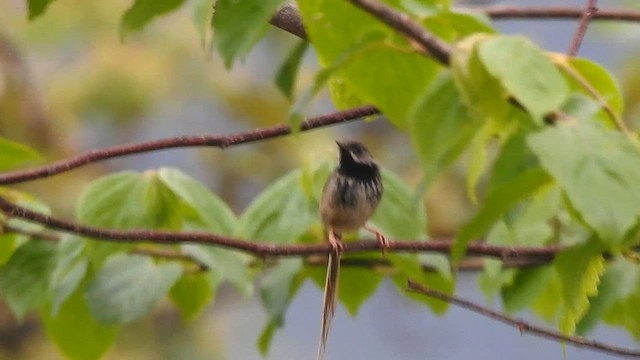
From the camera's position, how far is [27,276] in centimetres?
105

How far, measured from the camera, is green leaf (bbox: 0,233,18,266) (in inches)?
40.9

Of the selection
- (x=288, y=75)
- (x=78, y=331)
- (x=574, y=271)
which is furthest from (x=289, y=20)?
(x=78, y=331)

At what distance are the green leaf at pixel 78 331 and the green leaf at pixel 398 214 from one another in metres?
0.32

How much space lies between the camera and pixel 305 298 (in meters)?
3.22

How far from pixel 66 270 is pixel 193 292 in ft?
0.65

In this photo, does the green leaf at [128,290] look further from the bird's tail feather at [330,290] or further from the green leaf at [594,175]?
the green leaf at [594,175]

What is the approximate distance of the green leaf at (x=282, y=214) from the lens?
41.3 inches

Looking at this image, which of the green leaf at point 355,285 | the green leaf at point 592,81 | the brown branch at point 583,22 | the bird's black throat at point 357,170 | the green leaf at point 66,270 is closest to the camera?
the green leaf at point 592,81

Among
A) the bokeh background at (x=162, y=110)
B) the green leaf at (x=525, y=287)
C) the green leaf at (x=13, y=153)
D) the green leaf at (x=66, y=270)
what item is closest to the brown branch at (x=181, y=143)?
the green leaf at (x=13, y=153)

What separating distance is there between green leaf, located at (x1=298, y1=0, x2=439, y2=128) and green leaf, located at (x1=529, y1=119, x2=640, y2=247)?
115 mm

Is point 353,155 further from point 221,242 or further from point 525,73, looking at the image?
point 525,73

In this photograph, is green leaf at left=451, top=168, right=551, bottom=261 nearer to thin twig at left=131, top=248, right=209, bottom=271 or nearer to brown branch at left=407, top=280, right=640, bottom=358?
brown branch at left=407, top=280, right=640, bottom=358

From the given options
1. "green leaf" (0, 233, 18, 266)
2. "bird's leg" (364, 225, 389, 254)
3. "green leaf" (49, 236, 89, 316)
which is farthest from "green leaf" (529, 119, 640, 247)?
"green leaf" (0, 233, 18, 266)

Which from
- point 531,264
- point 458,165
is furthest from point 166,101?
point 531,264
